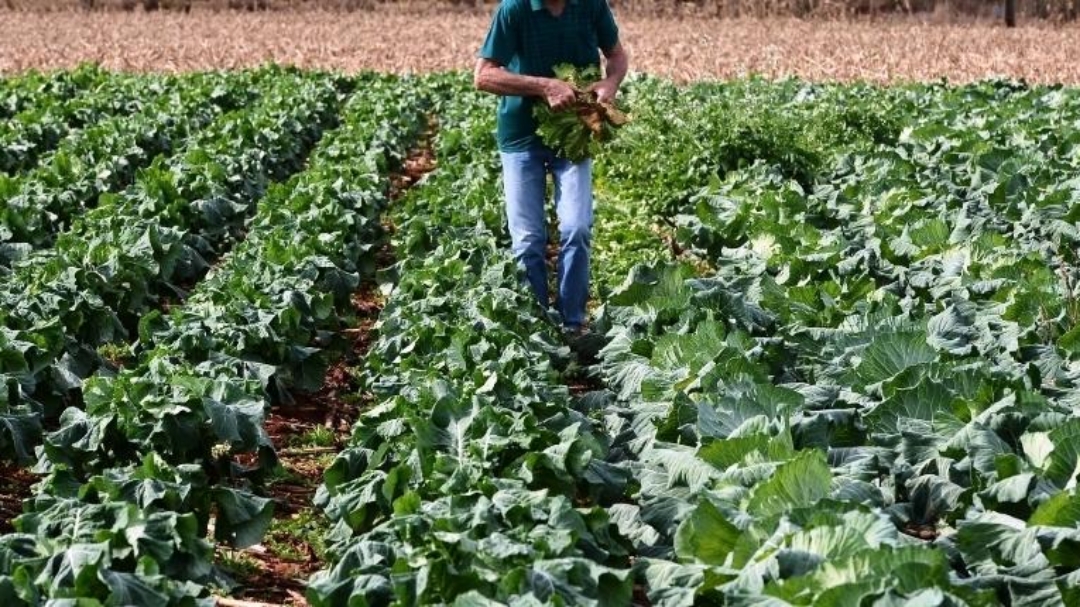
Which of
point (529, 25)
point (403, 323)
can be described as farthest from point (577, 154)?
point (403, 323)

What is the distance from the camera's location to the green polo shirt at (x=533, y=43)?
741 centimetres

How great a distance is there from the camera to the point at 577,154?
7414 millimetres

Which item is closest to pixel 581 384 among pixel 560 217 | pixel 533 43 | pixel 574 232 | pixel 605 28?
pixel 574 232

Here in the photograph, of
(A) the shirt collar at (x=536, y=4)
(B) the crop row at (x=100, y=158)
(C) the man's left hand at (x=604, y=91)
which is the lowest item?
(B) the crop row at (x=100, y=158)

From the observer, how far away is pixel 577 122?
7.31 metres

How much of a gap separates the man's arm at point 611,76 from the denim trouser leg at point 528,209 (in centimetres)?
47

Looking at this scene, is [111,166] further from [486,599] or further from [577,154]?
[486,599]

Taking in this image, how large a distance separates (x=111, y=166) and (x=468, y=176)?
10.1ft

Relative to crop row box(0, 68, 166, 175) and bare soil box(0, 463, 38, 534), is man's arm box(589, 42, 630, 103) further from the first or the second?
crop row box(0, 68, 166, 175)

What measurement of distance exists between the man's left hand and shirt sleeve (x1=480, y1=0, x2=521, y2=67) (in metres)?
0.46

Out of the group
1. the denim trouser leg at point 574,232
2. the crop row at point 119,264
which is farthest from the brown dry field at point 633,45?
the denim trouser leg at point 574,232

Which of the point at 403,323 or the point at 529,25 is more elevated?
the point at 529,25

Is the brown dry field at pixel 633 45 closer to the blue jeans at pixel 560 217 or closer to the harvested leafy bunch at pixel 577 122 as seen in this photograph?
the blue jeans at pixel 560 217

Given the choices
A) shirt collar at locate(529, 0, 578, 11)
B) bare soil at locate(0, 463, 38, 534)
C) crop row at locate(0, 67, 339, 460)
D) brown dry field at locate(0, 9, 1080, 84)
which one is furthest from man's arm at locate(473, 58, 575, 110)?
brown dry field at locate(0, 9, 1080, 84)
